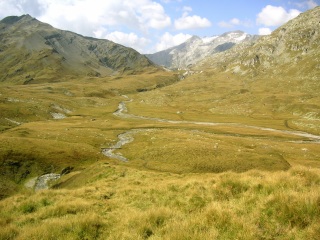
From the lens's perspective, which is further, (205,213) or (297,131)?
(297,131)

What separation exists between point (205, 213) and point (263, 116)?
190903mm

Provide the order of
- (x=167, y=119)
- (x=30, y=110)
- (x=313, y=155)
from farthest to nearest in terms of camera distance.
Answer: (x=167, y=119) < (x=30, y=110) < (x=313, y=155)

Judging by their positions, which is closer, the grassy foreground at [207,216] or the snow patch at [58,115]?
the grassy foreground at [207,216]

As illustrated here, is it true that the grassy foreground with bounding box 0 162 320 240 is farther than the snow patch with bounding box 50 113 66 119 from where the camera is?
No

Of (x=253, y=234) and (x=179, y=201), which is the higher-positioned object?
(x=253, y=234)

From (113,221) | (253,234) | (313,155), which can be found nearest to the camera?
(253,234)

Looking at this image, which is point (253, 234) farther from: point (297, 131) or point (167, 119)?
point (167, 119)

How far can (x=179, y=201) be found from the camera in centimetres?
1698

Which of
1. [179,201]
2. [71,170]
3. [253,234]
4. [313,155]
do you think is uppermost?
[253,234]

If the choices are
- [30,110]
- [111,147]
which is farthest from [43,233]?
[30,110]

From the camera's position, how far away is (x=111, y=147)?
8519 centimetres

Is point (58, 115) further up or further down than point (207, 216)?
further up

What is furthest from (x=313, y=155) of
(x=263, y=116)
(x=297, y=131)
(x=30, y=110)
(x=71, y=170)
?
(x=30, y=110)

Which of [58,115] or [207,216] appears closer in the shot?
[207,216]
